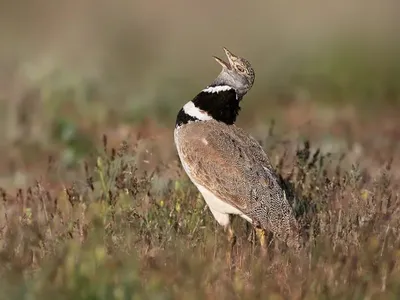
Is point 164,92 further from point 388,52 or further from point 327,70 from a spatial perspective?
point 388,52

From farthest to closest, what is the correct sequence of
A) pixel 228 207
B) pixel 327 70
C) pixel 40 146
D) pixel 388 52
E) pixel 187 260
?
1. pixel 388 52
2. pixel 327 70
3. pixel 40 146
4. pixel 228 207
5. pixel 187 260

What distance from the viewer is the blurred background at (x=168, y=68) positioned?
408 inches

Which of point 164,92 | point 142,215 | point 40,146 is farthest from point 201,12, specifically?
point 142,215

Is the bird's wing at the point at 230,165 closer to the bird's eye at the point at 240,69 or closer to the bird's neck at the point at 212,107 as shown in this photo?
the bird's neck at the point at 212,107

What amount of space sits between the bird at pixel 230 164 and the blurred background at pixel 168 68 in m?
2.01

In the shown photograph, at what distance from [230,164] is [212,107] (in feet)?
1.76

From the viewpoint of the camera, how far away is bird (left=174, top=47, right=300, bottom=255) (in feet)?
20.9

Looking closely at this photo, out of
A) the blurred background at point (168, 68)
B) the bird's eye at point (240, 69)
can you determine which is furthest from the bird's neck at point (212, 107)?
the blurred background at point (168, 68)

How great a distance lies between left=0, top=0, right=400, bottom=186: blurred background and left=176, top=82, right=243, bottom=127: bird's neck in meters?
1.95

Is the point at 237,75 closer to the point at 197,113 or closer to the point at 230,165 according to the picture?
the point at 197,113

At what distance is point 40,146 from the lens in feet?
31.4

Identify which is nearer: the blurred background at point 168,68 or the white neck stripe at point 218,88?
the white neck stripe at point 218,88

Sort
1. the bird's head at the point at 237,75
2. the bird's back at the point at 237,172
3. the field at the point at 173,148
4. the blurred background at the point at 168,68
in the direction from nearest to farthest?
the field at the point at 173,148 → the bird's back at the point at 237,172 → the bird's head at the point at 237,75 → the blurred background at the point at 168,68

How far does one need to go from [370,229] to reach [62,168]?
3.52m
